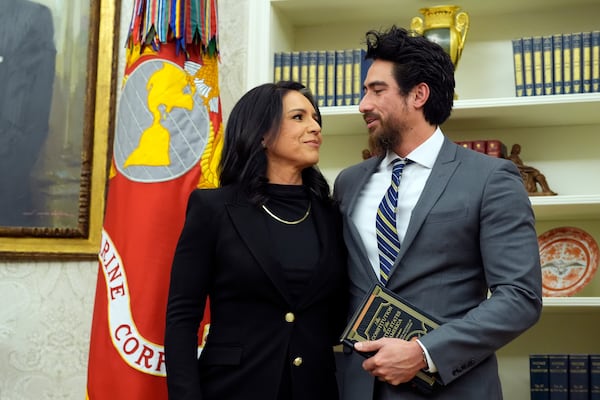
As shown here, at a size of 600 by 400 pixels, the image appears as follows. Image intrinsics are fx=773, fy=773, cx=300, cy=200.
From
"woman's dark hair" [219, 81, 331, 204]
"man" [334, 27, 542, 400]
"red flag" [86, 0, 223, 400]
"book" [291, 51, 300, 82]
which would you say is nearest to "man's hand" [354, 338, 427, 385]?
"man" [334, 27, 542, 400]

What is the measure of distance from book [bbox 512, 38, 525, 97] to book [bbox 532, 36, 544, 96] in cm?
5

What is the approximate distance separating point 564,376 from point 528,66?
1136mm

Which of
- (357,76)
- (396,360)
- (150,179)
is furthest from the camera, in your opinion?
(357,76)

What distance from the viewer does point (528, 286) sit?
1716 mm

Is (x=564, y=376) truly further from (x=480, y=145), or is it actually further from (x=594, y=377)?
(x=480, y=145)

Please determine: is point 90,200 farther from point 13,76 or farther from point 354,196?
point 354,196

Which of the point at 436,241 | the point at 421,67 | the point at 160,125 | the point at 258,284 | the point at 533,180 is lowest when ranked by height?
the point at 258,284

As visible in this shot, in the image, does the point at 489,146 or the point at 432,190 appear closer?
the point at 432,190

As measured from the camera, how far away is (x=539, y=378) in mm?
2752

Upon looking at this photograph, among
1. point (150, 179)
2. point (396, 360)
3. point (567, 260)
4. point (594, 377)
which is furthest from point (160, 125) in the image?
point (594, 377)

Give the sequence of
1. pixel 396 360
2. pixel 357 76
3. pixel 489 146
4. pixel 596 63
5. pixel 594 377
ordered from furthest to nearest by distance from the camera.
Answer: pixel 357 76 < pixel 489 146 < pixel 596 63 < pixel 594 377 < pixel 396 360

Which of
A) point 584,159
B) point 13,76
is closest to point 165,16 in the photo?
point 13,76

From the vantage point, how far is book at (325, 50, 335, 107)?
3.04 metres

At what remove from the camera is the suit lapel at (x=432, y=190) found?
1.81 m
